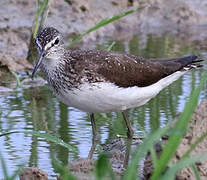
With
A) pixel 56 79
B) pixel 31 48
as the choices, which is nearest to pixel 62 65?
pixel 56 79

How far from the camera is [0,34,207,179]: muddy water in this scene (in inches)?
246

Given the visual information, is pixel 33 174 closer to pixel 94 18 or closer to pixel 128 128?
pixel 128 128

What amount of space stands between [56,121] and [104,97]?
5.17ft

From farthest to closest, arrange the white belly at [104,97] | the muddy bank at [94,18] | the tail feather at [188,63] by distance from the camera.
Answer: the muddy bank at [94,18]
the tail feather at [188,63]
the white belly at [104,97]

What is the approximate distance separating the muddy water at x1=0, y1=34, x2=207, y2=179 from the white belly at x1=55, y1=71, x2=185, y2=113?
0.79ft

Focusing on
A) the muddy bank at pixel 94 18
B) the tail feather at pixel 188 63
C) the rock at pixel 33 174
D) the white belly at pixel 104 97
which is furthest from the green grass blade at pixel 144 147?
the muddy bank at pixel 94 18

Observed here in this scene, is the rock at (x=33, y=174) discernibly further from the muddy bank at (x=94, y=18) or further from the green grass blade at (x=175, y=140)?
the muddy bank at (x=94, y=18)

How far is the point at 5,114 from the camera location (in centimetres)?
772

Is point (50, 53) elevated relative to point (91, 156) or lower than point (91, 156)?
elevated

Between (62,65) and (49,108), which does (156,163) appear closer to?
(62,65)

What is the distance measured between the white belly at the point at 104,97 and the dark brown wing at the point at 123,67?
9 centimetres

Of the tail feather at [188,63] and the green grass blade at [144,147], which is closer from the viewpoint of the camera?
the green grass blade at [144,147]

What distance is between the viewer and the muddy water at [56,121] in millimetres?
6250

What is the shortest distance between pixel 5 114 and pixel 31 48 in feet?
8.19
